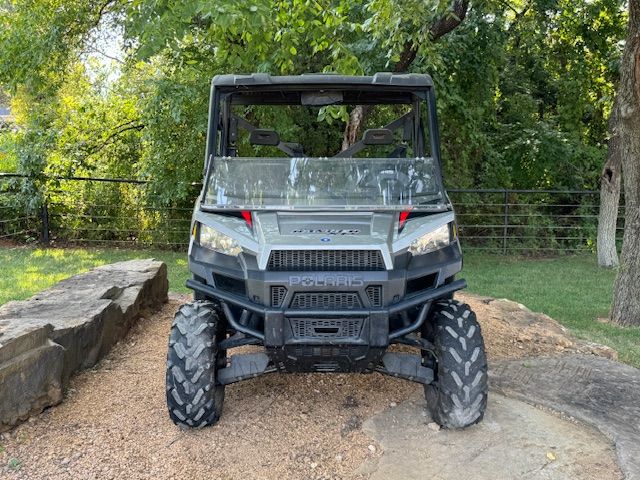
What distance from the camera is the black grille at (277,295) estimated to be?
3277 mm

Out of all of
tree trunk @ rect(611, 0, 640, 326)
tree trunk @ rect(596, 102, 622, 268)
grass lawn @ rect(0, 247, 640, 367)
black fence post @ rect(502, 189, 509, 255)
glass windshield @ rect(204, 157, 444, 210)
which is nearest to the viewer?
glass windshield @ rect(204, 157, 444, 210)

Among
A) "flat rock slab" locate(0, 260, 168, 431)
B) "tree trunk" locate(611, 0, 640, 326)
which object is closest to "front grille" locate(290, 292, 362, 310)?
"flat rock slab" locate(0, 260, 168, 431)

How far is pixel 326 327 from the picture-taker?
10.8 feet

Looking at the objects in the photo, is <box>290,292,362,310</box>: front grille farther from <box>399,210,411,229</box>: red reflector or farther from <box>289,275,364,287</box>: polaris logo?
<box>399,210,411,229</box>: red reflector

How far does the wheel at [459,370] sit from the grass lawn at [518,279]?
246 cm

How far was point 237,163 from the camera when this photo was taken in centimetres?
408

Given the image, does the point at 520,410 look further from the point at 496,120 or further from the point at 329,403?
the point at 496,120

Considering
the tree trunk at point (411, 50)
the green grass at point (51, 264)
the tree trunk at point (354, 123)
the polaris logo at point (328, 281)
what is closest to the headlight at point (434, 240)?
the polaris logo at point (328, 281)

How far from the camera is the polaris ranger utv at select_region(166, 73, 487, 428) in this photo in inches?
129

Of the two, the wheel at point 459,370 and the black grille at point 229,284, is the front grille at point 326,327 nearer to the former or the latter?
the black grille at point 229,284

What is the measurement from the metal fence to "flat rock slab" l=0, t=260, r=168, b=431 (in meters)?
5.75

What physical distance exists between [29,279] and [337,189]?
19.8 feet

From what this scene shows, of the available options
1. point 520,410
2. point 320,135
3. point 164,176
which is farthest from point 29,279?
point 520,410

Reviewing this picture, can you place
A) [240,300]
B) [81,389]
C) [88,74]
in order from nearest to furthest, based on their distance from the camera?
[240,300]
[81,389]
[88,74]
